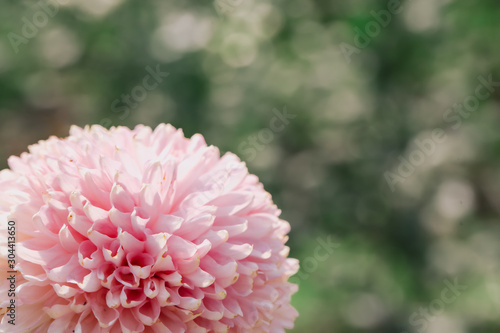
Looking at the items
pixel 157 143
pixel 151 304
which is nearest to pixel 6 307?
pixel 151 304
